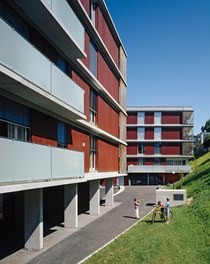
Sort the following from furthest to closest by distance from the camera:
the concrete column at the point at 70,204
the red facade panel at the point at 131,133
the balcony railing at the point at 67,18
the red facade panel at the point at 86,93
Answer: the red facade panel at the point at 131,133 → the red facade panel at the point at 86,93 → the concrete column at the point at 70,204 → the balcony railing at the point at 67,18

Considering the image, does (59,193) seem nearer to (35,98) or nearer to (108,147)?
(108,147)

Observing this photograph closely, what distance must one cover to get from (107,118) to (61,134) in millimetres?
10712

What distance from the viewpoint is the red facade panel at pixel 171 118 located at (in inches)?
2697

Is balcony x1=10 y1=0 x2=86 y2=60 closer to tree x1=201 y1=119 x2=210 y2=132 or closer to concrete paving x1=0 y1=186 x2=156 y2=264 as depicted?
concrete paving x1=0 y1=186 x2=156 y2=264

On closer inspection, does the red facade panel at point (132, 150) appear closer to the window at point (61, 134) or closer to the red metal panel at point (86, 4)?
the red metal panel at point (86, 4)

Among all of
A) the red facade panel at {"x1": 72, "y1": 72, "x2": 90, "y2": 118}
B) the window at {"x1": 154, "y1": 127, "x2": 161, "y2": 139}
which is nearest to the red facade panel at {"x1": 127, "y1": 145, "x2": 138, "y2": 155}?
the window at {"x1": 154, "y1": 127, "x2": 161, "y2": 139}

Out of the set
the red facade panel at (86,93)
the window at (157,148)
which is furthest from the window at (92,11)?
the window at (157,148)

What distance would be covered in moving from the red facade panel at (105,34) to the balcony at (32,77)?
10300 mm

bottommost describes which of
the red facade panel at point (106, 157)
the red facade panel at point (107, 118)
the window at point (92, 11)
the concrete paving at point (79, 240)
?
the concrete paving at point (79, 240)

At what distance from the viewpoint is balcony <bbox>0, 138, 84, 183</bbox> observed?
34.2ft

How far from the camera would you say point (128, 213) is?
93.3 ft

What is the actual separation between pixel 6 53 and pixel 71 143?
11.4m

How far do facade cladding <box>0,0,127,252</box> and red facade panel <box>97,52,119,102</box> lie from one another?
8 cm

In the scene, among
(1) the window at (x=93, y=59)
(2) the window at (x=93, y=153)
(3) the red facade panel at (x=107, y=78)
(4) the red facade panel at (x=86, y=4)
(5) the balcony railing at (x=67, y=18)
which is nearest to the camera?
(5) the balcony railing at (x=67, y=18)
